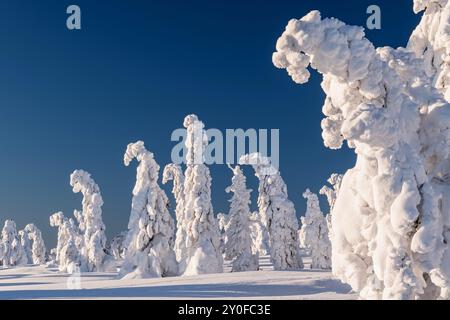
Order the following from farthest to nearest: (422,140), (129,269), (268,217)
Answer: (268,217) → (129,269) → (422,140)

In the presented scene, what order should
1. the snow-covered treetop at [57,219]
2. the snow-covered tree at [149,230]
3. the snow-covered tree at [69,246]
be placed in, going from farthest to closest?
the snow-covered treetop at [57,219] → the snow-covered tree at [69,246] → the snow-covered tree at [149,230]

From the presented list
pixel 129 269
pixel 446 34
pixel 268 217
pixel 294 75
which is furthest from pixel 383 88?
pixel 268 217

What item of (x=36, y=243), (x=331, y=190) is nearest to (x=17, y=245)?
(x=36, y=243)

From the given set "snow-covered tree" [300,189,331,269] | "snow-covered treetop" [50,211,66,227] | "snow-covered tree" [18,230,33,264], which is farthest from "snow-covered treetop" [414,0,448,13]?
"snow-covered tree" [18,230,33,264]

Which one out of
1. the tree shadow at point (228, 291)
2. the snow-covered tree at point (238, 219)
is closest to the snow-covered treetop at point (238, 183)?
the snow-covered tree at point (238, 219)

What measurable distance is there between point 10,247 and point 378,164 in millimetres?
74757

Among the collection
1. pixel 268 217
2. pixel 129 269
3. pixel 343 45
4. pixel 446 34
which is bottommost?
pixel 129 269

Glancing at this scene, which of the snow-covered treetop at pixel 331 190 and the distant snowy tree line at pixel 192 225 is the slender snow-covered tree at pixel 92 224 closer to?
the distant snowy tree line at pixel 192 225

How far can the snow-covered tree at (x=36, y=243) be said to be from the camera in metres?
79.3

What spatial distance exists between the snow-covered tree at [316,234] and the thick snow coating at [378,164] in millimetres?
34755

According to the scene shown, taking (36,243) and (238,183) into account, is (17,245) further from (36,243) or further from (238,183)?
(238,183)
